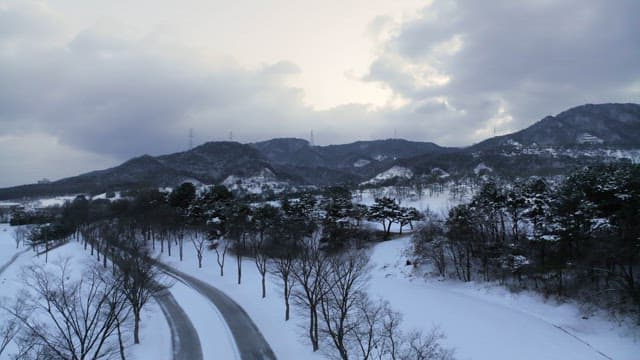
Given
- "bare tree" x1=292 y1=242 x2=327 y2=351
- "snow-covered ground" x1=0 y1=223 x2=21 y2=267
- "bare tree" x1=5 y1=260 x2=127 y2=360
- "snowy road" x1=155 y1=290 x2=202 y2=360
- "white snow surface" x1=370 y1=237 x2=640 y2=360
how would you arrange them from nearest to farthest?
"bare tree" x1=5 y1=260 x2=127 y2=360, "snowy road" x1=155 y1=290 x2=202 y2=360, "white snow surface" x1=370 y1=237 x2=640 y2=360, "bare tree" x1=292 y1=242 x2=327 y2=351, "snow-covered ground" x1=0 y1=223 x2=21 y2=267

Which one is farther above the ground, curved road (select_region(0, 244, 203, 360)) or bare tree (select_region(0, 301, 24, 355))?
bare tree (select_region(0, 301, 24, 355))

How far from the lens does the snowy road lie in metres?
24.0

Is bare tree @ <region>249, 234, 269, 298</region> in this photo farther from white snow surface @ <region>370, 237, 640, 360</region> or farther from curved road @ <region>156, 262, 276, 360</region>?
white snow surface @ <region>370, 237, 640, 360</region>

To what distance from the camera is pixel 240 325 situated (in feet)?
96.2

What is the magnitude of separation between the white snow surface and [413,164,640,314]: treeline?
2.19m

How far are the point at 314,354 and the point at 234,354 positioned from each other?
517 centimetres

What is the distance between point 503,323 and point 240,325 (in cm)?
2114

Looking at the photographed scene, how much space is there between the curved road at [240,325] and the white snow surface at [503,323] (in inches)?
493

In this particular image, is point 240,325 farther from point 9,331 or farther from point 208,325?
point 9,331

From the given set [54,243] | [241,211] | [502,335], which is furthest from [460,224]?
[54,243]

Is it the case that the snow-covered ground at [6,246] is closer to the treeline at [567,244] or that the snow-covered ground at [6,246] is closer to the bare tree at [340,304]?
the bare tree at [340,304]

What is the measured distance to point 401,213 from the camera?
6725 centimetres

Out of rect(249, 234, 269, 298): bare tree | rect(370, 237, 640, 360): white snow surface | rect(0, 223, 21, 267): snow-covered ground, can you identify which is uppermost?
rect(249, 234, 269, 298): bare tree

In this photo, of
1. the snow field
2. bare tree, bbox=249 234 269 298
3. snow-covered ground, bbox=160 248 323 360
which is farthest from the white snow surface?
the snow field
